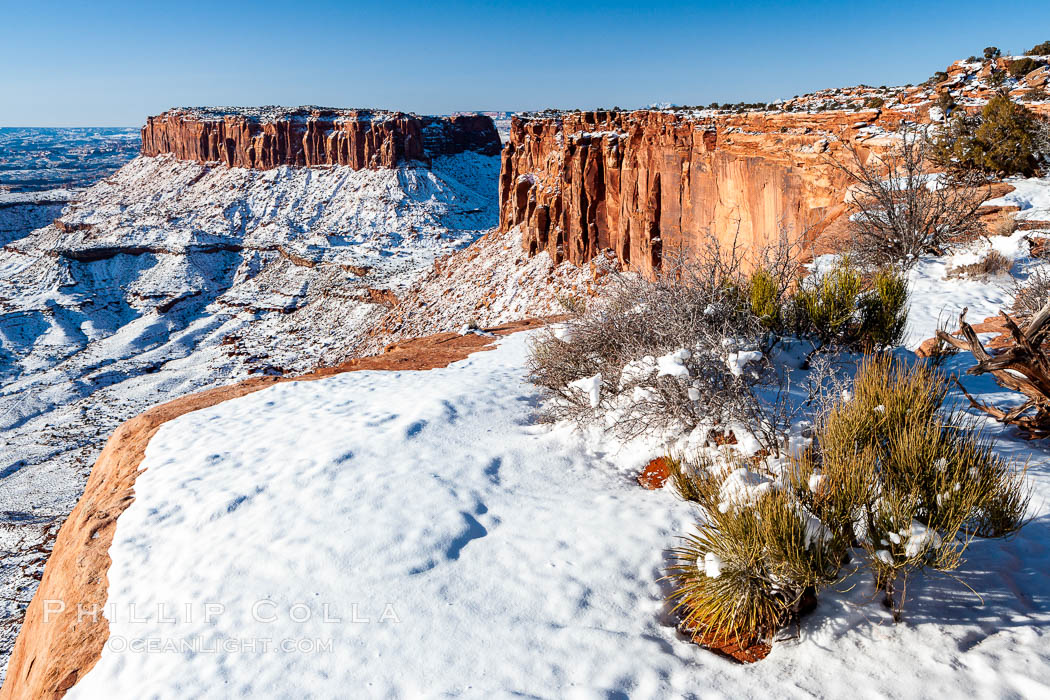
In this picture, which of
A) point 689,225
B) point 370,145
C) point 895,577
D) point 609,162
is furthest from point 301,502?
point 370,145

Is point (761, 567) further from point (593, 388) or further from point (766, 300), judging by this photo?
point (766, 300)

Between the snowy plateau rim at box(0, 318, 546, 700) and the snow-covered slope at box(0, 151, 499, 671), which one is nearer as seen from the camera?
the snowy plateau rim at box(0, 318, 546, 700)

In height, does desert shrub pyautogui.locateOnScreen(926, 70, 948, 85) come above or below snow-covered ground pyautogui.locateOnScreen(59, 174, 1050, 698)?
above

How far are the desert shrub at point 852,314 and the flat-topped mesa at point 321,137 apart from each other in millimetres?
74289

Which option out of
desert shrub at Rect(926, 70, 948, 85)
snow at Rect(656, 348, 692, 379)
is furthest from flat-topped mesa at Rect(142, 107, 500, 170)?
snow at Rect(656, 348, 692, 379)

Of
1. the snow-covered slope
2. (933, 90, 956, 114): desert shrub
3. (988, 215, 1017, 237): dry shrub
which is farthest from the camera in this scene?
the snow-covered slope

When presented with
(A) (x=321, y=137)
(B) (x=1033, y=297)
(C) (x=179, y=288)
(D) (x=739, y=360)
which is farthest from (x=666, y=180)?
(A) (x=321, y=137)

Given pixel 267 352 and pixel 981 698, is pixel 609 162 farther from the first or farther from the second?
pixel 981 698

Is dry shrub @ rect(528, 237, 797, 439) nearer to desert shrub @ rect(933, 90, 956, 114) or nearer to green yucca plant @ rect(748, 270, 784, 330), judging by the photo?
green yucca plant @ rect(748, 270, 784, 330)

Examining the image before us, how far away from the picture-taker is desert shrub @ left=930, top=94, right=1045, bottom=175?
11500 millimetres

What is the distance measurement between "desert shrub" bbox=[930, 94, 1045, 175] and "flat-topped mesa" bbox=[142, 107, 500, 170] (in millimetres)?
69398

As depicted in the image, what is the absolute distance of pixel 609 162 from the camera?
27469 millimetres

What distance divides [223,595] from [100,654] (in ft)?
2.53

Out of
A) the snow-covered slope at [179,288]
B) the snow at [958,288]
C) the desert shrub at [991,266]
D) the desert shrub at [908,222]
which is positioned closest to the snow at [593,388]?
the snow at [958,288]
